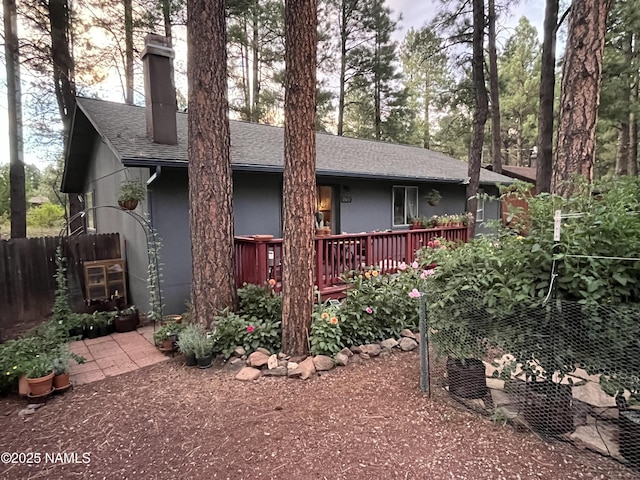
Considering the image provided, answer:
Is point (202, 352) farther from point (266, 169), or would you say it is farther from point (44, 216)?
point (44, 216)

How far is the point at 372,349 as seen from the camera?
4.06 metres

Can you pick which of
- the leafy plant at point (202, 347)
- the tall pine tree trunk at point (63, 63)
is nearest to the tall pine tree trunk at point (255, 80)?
the tall pine tree trunk at point (63, 63)

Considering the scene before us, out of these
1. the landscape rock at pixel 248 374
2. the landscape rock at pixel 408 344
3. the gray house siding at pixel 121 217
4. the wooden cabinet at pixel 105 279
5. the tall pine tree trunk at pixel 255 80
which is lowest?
the landscape rock at pixel 248 374

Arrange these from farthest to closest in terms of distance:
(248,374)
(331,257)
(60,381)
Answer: (331,257) < (248,374) < (60,381)

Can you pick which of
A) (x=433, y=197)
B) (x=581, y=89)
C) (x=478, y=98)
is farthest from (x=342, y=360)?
(x=478, y=98)

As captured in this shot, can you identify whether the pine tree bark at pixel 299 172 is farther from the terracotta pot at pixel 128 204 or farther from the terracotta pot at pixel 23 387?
the terracotta pot at pixel 128 204

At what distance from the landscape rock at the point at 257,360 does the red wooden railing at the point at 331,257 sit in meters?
1.26

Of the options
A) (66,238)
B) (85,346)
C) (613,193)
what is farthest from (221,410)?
(66,238)

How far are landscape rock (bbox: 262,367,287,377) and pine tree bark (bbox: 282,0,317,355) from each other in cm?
27

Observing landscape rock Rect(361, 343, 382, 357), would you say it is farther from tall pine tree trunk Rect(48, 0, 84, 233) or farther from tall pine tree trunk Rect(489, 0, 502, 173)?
tall pine tree trunk Rect(489, 0, 502, 173)

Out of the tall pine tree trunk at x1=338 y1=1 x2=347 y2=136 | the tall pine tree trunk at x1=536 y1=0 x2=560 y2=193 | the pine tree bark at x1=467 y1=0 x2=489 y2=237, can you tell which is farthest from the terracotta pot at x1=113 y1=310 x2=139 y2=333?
the tall pine tree trunk at x1=338 y1=1 x2=347 y2=136

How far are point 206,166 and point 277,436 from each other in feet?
10.4

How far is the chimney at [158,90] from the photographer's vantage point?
20.1ft

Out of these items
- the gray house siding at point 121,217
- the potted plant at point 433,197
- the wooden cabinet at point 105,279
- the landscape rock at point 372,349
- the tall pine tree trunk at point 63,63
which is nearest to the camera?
the landscape rock at point 372,349
